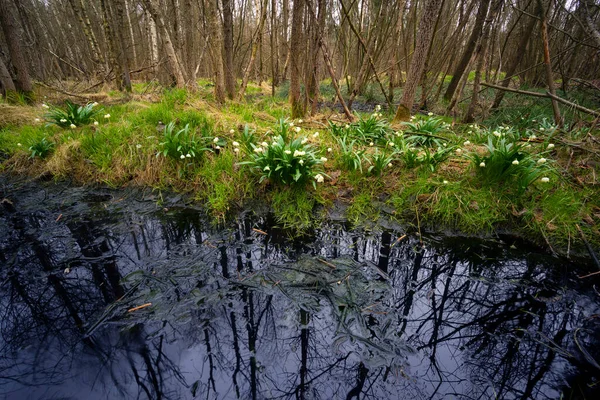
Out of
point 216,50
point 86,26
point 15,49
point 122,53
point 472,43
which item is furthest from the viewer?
point 86,26

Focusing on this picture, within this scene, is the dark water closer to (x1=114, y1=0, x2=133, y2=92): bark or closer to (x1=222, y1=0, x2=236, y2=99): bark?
(x1=222, y1=0, x2=236, y2=99): bark

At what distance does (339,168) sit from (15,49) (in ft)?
22.7

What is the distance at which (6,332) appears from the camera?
1.79 metres

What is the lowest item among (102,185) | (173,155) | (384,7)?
(102,185)

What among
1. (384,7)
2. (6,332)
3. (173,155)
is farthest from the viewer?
(384,7)

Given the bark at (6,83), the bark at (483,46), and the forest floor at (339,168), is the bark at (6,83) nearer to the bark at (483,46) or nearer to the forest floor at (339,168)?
the forest floor at (339,168)

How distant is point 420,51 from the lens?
4.26 metres

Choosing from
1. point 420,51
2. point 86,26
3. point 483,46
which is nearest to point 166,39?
point 86,26

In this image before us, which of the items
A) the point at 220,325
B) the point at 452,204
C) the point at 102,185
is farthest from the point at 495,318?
the point at 102,185

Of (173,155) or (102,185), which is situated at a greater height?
(173,155)

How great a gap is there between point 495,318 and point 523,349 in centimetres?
27

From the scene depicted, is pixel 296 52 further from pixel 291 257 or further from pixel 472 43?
pixel 472 43

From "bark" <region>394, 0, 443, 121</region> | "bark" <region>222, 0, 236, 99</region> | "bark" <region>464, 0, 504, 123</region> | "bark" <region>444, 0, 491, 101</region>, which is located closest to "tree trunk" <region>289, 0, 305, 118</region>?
"bark" <region>394, 0, 443, 121</region>

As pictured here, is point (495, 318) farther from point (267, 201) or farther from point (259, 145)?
point (259, 145)
